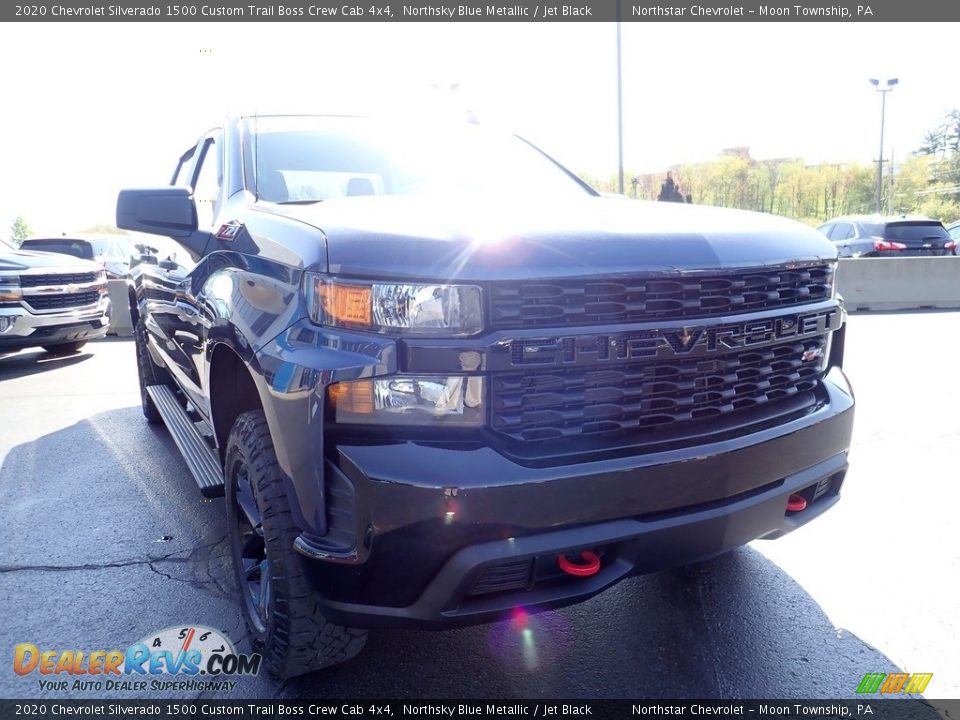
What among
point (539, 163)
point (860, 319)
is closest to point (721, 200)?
point (860, 319)

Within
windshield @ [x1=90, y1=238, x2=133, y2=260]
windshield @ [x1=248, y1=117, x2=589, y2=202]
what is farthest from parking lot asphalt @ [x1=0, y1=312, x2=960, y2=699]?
windshield @ [x1=90, y1=238, x2=133, y2=260]

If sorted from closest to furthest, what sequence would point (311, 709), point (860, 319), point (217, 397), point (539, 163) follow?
point (311, 709) → point (217, 397) → point (539, 163) → point (860, 319)

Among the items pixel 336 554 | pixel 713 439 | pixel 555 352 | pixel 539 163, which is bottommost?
pixel 336 554

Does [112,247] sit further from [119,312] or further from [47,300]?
[47,300]

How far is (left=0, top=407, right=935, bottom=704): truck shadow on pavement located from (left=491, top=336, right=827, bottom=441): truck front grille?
1.64 ft

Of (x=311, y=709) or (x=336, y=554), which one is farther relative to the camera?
(x=311, y=709)

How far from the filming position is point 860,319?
11172mm

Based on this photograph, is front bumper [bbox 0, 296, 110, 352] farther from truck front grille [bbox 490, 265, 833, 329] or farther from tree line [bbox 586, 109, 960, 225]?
tree line [bbox 586, 109, 960, 225]

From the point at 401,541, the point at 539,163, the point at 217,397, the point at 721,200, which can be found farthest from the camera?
the point at 721,200

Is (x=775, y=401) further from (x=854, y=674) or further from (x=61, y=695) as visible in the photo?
(x=61, y=695)

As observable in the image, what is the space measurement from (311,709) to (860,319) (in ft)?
36.8

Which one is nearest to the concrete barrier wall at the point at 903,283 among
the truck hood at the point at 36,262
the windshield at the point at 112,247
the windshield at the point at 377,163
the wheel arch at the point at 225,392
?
the windshield at the point at 377,163

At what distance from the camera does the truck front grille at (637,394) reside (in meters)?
1.77
